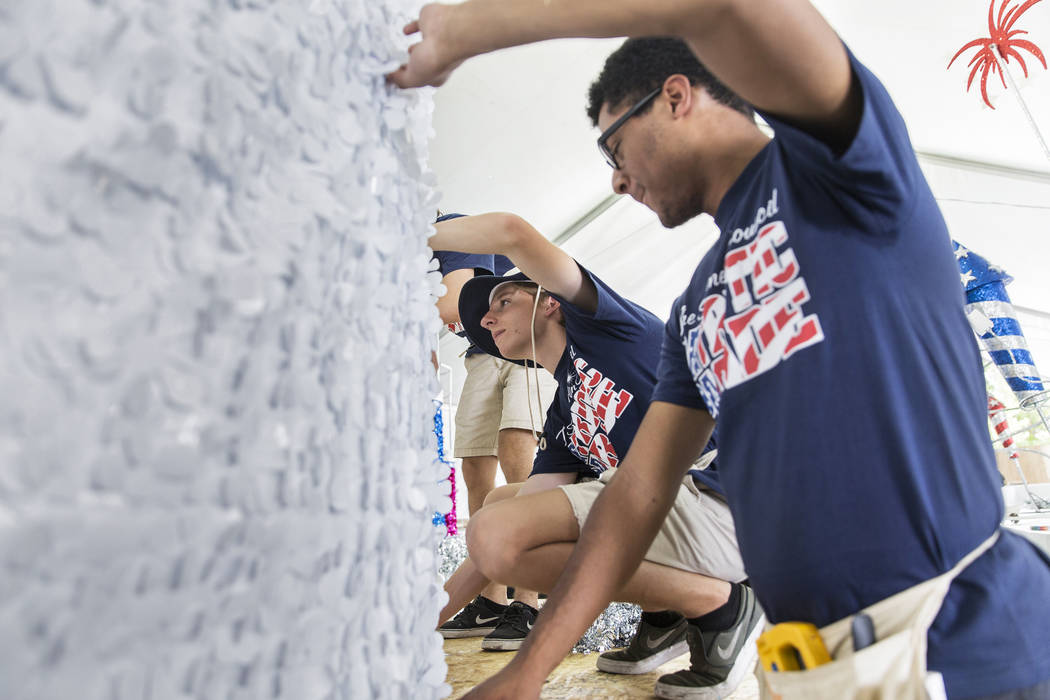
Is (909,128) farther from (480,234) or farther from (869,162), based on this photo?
(869,162)

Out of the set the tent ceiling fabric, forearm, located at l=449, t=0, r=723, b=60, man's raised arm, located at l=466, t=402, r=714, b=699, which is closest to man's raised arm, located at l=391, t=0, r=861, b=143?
forearm, located at l=449, t=0, r=723, b=60

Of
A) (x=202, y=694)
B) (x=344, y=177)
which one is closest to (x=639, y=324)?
(x=344, y=177)

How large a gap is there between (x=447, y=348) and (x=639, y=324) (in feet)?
9.43

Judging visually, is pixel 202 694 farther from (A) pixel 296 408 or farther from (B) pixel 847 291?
(B) pixel 847 291

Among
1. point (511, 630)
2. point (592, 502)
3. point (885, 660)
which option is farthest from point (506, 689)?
point (511, 630)

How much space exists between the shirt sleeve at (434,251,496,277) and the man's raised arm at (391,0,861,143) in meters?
1.12

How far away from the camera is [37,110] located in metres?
0.22

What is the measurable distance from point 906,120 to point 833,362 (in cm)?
313

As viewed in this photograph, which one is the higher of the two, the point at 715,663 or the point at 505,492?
the point at 505,492

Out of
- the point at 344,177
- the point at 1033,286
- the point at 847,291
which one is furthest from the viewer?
the point at 1033,286

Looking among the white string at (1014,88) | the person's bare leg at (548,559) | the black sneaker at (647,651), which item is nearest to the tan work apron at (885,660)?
the person's bare leg at (548,559)

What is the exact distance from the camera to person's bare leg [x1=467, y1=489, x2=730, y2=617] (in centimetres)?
109

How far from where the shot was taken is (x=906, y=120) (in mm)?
3119

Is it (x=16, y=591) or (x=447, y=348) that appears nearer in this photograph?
(x=16, y=591)
